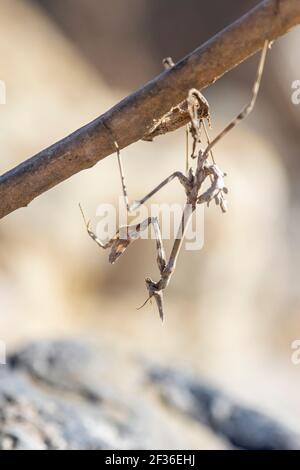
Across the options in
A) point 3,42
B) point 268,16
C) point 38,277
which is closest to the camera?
point 268,16

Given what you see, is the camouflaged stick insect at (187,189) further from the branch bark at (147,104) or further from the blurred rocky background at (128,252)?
the blurred rocky background at (128,252)

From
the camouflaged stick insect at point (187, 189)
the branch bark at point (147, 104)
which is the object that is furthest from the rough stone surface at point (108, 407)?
the branch bark at point (147, 104)

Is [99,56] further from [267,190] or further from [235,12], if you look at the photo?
[267,190]

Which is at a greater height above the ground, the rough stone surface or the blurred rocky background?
the blurred rocky background

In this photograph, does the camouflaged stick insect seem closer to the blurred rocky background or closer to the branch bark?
the branch bark

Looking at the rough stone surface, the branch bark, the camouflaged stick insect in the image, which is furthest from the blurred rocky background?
the branch bark
